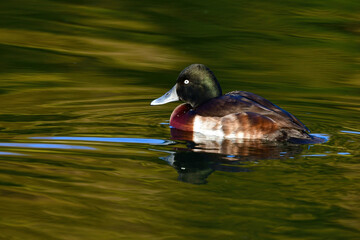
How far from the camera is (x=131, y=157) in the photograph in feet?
23.4

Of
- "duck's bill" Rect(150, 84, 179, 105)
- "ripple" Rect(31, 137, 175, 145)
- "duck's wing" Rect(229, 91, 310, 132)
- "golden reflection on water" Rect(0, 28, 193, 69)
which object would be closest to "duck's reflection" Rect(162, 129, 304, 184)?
"ripple" Rect(31, 137, 175, 145)

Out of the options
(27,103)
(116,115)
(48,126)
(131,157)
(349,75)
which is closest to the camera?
(131,157)

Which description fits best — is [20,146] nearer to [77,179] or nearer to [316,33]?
[77,179]

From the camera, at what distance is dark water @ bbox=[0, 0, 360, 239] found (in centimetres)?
543

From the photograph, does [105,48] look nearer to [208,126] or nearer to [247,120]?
[208,126]

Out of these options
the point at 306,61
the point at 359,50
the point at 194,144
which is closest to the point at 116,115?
the point at 194,144

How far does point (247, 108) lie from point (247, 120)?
0.17m

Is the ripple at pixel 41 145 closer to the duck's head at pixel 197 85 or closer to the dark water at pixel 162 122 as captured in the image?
the dark water at pixel 162 122

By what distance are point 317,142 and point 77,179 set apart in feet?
8.83

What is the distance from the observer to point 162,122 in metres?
→ 9.00

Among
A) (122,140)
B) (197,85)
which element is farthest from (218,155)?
(197,85)

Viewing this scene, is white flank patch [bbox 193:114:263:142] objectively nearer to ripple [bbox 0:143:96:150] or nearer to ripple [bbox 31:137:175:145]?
ripple [bbox 31:137:175:145]

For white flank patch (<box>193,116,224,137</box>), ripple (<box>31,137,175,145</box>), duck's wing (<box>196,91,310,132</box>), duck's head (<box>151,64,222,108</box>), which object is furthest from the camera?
duck's head (<box>151,64,222,108</box>)

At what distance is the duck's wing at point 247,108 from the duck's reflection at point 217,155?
317 millimetres
